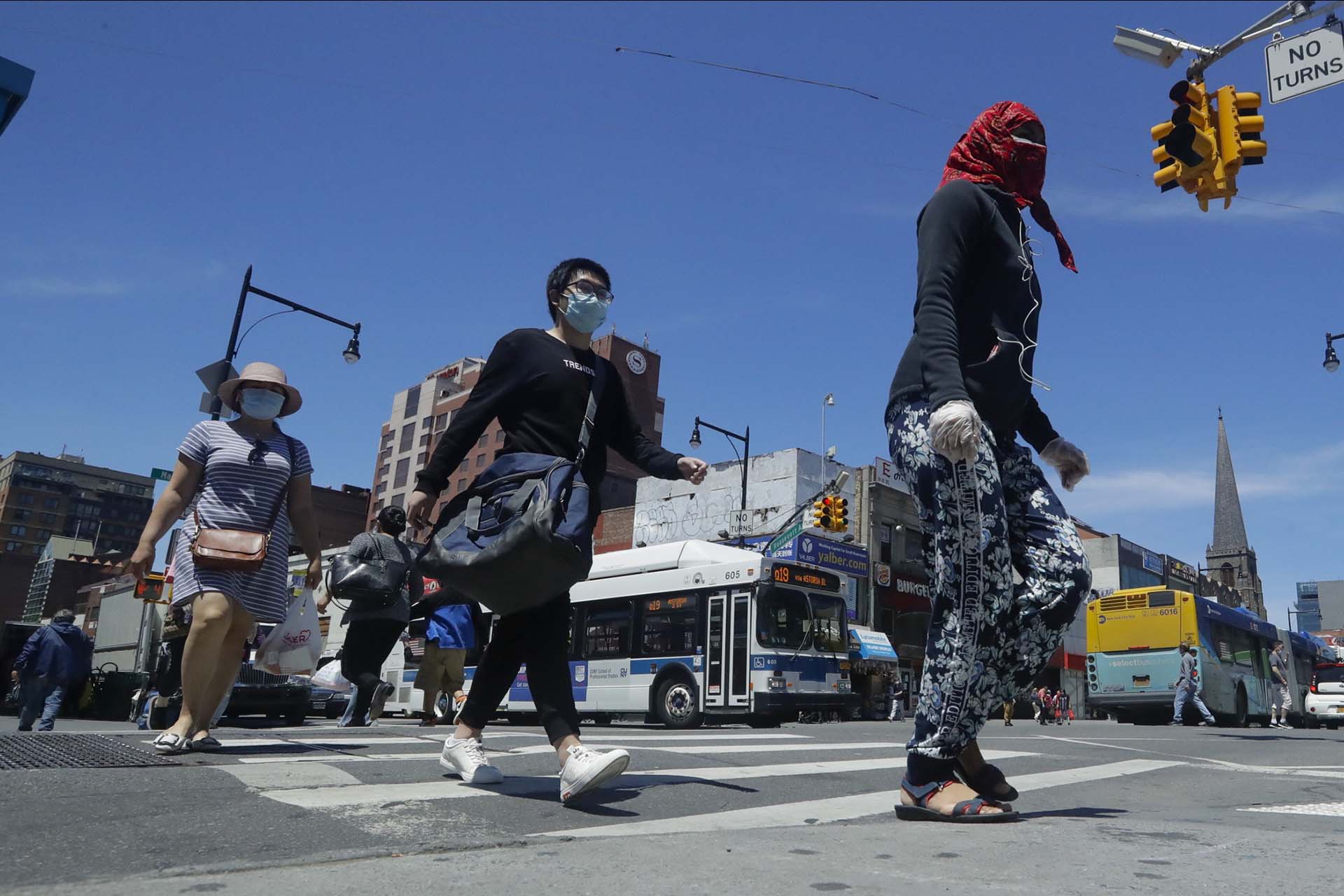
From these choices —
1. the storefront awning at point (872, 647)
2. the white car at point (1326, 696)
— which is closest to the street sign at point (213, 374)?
the storefront awning at point (872, 647)

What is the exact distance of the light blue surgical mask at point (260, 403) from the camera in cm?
496

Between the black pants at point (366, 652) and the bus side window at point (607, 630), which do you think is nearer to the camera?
the black pants at point (366, 652)

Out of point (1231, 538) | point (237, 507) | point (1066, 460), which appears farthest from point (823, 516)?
point (1231, 538)

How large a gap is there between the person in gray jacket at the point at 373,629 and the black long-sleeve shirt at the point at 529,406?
3.80 metres

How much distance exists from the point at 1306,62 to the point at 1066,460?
9073 mm

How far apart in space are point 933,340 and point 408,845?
2126mm

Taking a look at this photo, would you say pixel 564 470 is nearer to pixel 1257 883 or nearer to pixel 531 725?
pixel 1257 883

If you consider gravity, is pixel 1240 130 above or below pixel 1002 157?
above

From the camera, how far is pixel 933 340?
3174 mm

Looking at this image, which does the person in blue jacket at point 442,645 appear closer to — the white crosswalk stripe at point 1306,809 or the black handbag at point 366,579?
the black handbag at point 366,579

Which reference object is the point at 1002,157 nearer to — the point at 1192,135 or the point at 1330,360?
the point at 1192,135

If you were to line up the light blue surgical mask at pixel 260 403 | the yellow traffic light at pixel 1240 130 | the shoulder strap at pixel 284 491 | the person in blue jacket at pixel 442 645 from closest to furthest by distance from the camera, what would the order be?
the shoulder strap at pixel 284 491 < the light blue surgical mask at pixel 260 403 < the person in blue jacket at pixel 442 645 < the yellow traffic light at pixel 1240 130

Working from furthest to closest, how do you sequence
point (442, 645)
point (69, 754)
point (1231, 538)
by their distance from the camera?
1. point (1231, 538)
2. point (442, 645)
3. point (69, 754)

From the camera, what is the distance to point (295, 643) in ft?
16.8
